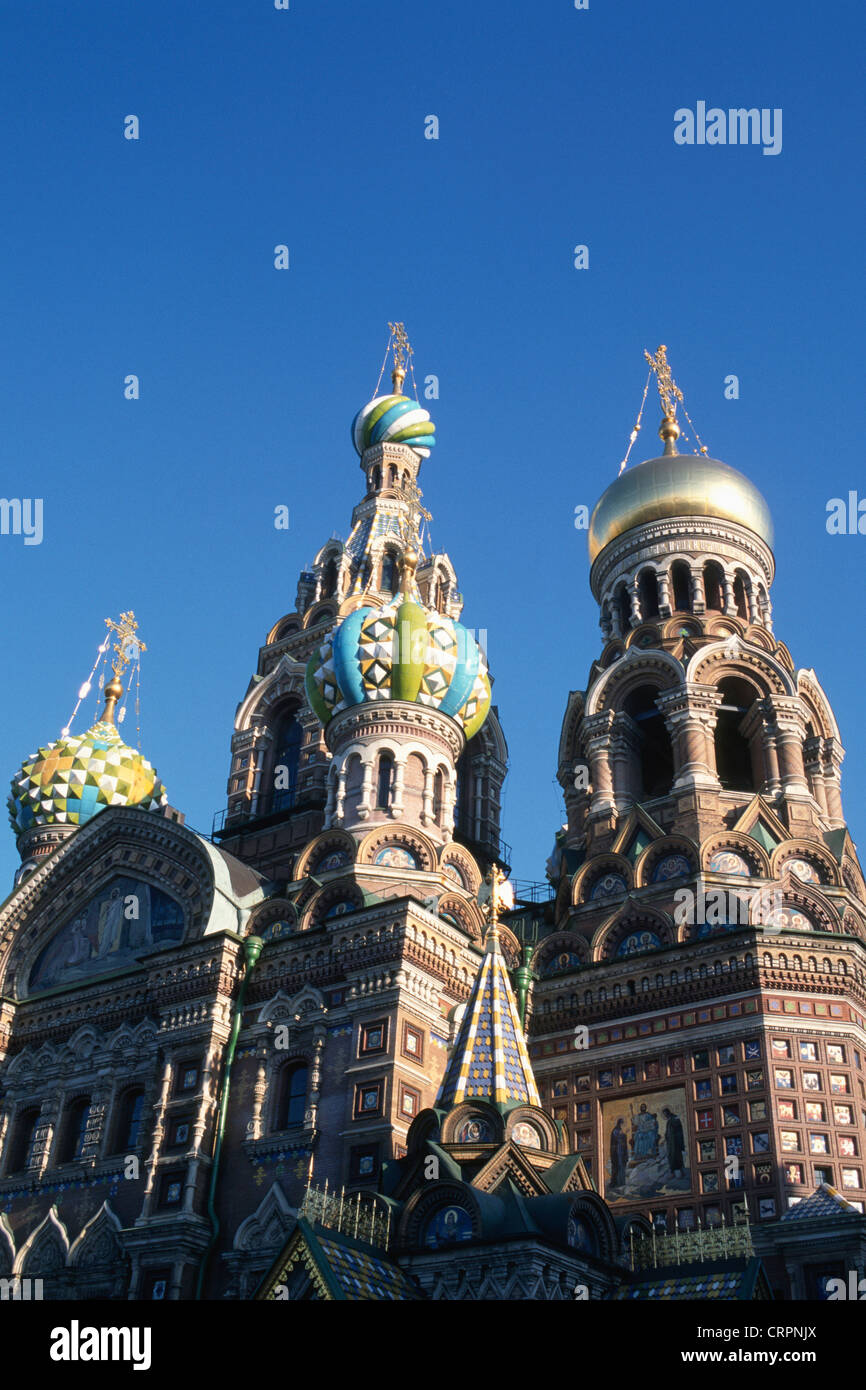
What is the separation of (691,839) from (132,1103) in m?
8.55

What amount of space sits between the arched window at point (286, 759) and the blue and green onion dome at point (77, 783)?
2819mm

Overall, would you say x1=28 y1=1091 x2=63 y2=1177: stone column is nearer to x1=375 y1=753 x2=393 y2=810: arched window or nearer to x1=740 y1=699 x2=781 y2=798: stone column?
x1=375 y1=753 x2=393 y2=810: arched window

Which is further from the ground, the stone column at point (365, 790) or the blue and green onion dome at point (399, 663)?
the blue and green onion dome at point (399, 663)

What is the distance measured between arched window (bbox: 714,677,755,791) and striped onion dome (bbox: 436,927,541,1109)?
28.4ft

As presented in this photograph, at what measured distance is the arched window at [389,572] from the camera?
92.1ft

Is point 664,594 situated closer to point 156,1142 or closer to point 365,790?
point 365,790

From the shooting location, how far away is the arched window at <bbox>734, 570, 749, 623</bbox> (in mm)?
24594

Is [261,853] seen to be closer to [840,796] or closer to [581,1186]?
[840,796]

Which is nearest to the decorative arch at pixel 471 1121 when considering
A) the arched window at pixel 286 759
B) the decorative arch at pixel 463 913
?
the decorative arch at pixel 463 913

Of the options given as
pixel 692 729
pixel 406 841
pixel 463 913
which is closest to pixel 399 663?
pixel 406 841

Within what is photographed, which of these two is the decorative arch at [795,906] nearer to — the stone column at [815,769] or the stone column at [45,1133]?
the stone column at [815,769]

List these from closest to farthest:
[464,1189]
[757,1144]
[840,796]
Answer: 1. [464,1189]
2. [757,1144]
3. [840,796]

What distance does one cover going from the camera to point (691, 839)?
67.1 feet
